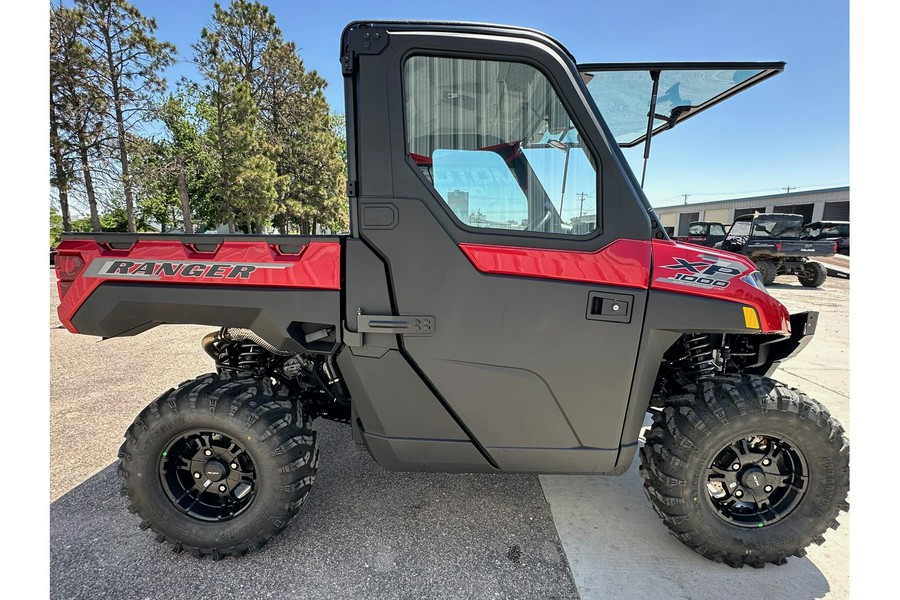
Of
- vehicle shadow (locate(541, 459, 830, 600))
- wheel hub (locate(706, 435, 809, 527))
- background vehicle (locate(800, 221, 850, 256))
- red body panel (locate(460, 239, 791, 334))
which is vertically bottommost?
vehicle shadow (locate(541, 459, 830, 600))

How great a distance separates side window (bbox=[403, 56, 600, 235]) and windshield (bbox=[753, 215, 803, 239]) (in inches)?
577

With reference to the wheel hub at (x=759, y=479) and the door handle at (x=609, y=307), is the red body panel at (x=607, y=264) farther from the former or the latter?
the wheel hub at (x=759, y=479)

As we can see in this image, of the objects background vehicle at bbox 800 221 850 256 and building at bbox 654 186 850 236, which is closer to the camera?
background vehicle at bbox 800 221 850 256

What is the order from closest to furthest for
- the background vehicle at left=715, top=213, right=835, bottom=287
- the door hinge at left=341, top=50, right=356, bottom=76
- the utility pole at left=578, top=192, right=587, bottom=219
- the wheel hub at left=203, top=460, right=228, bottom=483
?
1. the door hinge at left=341, top=50, right=356, bottom=76
2. the utility pole at left=578, top=192, right=587, bottom=219
3. the wheel hub at left=203, top=460, right=228, bottom=483
4. the background vehicle at left=715, top=213, right=835, bottom=287

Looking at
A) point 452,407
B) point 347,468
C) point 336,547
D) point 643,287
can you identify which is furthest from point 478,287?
point 347,468

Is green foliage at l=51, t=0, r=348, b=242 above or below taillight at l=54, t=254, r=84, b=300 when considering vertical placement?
above

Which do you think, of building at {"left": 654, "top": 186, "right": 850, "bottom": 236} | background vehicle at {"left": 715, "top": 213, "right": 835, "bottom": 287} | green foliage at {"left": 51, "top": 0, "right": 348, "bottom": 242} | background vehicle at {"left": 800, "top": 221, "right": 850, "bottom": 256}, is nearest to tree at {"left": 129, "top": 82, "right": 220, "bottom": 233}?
green foliage at {"left": 51, "top": 0, "right": 348, "bottom": 242}

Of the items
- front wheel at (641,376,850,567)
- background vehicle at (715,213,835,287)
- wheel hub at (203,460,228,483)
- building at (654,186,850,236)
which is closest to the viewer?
front wheel at (641,376,850,567)

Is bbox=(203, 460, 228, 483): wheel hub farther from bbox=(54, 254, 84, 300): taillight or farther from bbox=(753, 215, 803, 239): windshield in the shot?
bbox=(753, 215, 803, 239): windshield

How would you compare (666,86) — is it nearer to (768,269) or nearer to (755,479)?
(755,479)

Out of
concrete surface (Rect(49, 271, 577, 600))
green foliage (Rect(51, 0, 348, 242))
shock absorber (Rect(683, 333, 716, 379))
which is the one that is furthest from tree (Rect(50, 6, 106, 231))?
shock absorber (Rect(683, 333, 716, 379))

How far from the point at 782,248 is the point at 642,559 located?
1396 centimetres

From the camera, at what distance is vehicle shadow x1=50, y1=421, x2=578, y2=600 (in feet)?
6.08

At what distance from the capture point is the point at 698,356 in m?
2.27
